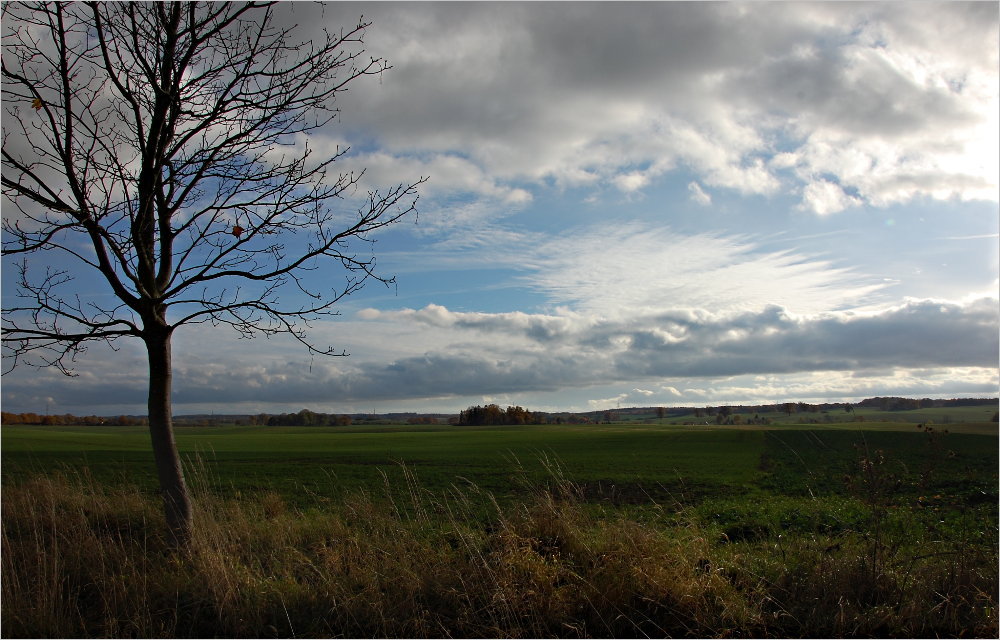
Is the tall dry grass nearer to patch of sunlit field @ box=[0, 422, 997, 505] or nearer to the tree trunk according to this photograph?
the tree trunk

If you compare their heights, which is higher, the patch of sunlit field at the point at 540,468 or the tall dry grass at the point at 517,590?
the tall dry grass at the point at 517,590

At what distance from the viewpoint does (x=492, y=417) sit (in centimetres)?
A: 12600

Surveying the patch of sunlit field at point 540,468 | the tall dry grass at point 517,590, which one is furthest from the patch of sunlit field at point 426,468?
the tall dry grass at point 517,590

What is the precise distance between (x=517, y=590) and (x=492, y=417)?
402 ft

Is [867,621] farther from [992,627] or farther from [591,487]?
[591,487]

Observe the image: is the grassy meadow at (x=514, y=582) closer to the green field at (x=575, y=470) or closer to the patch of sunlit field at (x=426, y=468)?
the green field at (x=575, y=470)

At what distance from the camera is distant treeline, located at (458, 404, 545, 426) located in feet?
406

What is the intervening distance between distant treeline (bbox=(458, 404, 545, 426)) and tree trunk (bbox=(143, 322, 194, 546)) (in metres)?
117

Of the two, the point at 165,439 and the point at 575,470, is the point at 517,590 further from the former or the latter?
the point at 575,470

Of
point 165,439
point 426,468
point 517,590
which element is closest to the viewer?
point 517,590

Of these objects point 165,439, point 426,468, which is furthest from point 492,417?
point 165,439

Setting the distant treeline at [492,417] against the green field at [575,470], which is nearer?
the green field at [575,470]

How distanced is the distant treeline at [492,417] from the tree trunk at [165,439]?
11671 centimetres

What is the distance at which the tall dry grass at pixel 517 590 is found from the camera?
4559 mm
